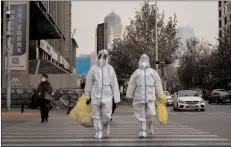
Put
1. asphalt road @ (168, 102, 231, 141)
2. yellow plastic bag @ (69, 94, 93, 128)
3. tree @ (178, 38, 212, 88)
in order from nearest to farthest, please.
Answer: yellow plastic bag @ (69, 94, 93, 128) → asphalt road @ (168, 102, 231, 141) → tree @ (178, 38, 212, 88)

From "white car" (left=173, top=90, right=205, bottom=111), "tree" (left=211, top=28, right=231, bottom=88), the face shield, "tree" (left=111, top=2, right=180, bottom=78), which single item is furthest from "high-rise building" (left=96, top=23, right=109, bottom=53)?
"tree" (left=211, top=28, right=231, bottom=88)

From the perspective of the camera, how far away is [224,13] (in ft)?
327

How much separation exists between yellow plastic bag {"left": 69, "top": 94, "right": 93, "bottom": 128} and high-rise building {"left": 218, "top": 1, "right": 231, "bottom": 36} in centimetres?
8564

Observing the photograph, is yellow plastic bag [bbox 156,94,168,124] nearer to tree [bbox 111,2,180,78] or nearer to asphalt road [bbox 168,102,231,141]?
asphalt road [bbox 168,102,231,141]

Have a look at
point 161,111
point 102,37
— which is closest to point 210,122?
point 161,111

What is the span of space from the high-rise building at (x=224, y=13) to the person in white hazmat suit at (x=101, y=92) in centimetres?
8575

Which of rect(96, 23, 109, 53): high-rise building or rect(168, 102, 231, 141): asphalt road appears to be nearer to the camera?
rect(168, 102, 231, 141): asphalt road

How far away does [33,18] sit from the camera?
117 feet

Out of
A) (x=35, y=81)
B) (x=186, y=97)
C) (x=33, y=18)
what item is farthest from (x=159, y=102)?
(x=33, y=18)

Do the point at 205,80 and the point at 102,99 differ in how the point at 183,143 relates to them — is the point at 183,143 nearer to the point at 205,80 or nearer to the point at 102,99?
the point at 102,99

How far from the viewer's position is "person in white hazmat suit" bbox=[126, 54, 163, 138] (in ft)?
33.4

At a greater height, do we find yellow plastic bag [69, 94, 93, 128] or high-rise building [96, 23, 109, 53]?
high-rise building [96, 23, 109, 53]

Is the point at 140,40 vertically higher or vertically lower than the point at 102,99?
higher

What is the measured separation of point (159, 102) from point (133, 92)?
72 cm
